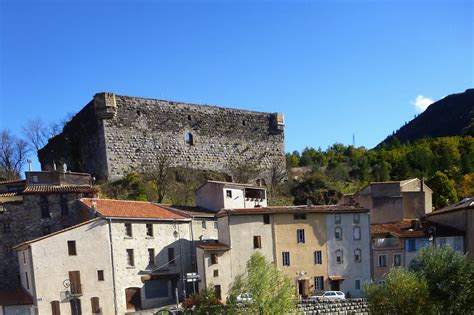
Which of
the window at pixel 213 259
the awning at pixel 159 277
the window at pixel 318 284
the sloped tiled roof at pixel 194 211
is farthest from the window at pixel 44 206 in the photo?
the window at pixel 318 284

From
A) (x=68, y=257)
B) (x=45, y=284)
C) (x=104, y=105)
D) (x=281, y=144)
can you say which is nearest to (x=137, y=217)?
(x=68, y=257)

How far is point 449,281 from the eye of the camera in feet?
83.4

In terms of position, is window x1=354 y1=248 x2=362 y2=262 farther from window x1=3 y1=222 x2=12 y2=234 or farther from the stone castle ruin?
window x1=3 y1=222 x2=12 y2=234

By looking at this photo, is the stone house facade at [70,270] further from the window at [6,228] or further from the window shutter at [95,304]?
the window at [6,228]

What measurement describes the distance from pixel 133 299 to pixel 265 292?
13184mm

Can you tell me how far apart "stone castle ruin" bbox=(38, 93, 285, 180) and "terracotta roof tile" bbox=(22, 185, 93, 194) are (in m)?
10.9

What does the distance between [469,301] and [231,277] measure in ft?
56.1

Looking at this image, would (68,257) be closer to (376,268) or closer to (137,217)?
(137,217)

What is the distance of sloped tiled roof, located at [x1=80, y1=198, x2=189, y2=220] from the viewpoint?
31.8 metres

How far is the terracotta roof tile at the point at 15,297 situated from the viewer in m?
27.8

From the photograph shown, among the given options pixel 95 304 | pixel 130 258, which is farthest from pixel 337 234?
pixel 95 304

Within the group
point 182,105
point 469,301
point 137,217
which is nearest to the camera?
point 469,301

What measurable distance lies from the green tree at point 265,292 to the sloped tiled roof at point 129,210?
12.1 meters

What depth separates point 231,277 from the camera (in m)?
33.4
